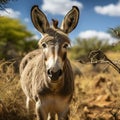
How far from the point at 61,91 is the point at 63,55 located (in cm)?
86

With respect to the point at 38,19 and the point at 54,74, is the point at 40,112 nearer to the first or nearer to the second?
the point at 54,74

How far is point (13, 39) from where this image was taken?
94.0 feet

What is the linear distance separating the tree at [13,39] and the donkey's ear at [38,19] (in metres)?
18.4

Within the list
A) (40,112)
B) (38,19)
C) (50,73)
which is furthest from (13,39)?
(50,73)

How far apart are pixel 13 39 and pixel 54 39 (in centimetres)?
2231

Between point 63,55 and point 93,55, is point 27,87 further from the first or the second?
point 63,55

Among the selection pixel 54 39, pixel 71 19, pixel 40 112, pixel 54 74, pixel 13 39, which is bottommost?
pixel 40 112

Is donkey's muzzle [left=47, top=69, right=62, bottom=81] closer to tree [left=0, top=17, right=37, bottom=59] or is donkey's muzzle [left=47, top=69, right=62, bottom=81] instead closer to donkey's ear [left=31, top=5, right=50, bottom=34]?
donkey's ear [left=31, top=5, right=50, bottom=34]

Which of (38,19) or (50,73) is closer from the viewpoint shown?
(50,73)

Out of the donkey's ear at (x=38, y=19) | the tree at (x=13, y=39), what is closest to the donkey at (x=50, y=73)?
the donkey's ear at (x=38, y=19)

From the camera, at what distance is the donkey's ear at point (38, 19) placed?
22.6 ft

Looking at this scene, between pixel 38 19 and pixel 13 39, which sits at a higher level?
pixel 13 39

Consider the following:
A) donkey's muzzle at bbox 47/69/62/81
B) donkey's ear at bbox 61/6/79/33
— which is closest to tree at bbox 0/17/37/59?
donkey's ear at bbox 61/6/79/33

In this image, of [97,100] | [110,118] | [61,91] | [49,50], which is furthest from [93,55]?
[97,100]
